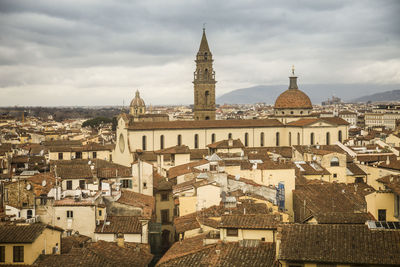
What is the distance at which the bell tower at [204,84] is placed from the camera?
258 ft

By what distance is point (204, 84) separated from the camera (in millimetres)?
78500

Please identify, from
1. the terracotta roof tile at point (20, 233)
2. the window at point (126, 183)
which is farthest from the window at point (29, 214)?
the window at point (126, 183)

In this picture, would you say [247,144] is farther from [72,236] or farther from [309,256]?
[309,256]

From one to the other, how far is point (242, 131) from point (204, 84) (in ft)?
49.5

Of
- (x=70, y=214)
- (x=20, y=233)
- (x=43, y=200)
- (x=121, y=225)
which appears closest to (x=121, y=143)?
(x=43, y=200)

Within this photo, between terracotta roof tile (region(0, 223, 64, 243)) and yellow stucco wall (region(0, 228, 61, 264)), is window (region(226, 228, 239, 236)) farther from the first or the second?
terracotta roof tile (region(0, 223, 64, 243))

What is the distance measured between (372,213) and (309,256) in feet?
25.8

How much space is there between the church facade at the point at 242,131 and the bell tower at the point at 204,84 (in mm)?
10702

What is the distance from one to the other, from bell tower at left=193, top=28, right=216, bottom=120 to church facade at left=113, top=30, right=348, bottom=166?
35.1 ft

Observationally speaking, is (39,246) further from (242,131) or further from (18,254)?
(242,131)

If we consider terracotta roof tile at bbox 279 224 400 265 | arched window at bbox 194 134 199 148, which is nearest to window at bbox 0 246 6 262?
terracotta roof tile at bbox 279 224 400 265

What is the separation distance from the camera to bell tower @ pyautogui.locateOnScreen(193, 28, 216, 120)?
7856 cm

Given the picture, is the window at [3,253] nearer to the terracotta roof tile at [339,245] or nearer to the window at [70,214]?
the window at [70,214]

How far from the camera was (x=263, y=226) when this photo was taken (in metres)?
20.0
